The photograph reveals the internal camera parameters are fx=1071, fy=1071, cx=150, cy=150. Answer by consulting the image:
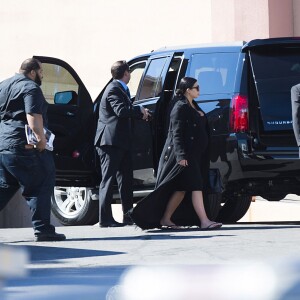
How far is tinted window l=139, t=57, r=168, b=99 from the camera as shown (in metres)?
11.5

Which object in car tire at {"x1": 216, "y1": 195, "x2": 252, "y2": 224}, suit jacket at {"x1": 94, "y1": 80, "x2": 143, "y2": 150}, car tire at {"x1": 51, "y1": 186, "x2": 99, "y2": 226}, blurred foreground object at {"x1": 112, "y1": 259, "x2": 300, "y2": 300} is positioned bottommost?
car tire at {"x1": 216, "y1": 195, "x2": 252, "y2": 224}

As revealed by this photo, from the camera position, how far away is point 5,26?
24656 millimetres

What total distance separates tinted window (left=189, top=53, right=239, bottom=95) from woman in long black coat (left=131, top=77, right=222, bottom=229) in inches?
15.7

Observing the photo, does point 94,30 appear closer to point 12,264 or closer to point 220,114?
point 220,114

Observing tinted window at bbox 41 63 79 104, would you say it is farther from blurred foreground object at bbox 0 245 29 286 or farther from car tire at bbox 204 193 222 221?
blurred foreground object at bbox 0 245 29 286

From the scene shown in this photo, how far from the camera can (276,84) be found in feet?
35.4

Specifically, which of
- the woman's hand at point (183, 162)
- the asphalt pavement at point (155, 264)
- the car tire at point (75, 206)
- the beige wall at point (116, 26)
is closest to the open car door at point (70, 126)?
the car tire at point (75, 206)

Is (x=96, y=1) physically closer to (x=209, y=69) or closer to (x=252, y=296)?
(x=209, y=69)

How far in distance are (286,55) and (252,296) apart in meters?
8.92

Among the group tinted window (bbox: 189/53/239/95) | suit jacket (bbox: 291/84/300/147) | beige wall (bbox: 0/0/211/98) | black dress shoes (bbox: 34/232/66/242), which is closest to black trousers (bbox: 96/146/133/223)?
tinted window (bbox: 189/53/239/95)

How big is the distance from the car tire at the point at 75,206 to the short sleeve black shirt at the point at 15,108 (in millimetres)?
2700

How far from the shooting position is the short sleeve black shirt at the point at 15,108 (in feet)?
30.8

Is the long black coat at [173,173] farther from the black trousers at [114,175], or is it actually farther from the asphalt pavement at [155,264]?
the black trousers at [114,175]

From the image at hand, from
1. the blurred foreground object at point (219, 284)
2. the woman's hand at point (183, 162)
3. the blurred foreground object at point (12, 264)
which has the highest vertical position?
the blurred foreground object at point (219, 284)
